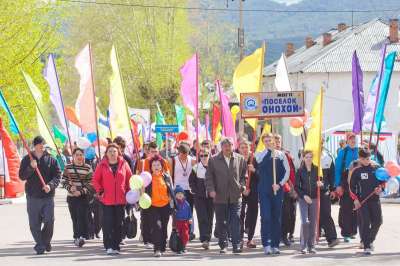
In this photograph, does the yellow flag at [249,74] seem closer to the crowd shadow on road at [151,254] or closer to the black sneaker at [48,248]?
the crowd shadow on road at [151,254]

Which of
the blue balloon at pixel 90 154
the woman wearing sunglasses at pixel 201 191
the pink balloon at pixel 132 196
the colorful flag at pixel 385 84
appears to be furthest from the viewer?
the blue balloon at pixel 90 154

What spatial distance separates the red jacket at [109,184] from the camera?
1458cm

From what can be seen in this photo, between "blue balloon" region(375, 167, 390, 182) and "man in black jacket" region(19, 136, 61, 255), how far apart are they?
4505mm

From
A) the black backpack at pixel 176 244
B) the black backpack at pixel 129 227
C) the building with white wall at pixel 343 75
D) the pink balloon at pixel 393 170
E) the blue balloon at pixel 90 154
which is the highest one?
the building with white wall at pixel 343 75

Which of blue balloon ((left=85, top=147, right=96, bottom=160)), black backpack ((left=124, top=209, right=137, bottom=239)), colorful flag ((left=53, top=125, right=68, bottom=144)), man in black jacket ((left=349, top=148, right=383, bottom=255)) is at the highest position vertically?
colorful flag ((left=53, top=125, right=68, bottom=144))

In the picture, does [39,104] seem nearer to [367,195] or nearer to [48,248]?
[48,248]

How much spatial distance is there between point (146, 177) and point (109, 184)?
0.54 meters

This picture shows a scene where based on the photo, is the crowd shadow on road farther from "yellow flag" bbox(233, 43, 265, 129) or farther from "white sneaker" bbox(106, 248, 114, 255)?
"yellow flag" bbox(233, 43, 265, 129)

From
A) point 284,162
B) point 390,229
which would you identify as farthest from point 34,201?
point 390,229

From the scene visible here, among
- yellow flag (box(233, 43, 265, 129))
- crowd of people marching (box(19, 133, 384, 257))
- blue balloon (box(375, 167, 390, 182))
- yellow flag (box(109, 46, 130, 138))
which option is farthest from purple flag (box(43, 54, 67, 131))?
blue balloon (box(375, 167, 390, 182))

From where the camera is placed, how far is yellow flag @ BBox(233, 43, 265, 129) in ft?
54.7

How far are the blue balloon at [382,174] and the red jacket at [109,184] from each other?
356 centimetres

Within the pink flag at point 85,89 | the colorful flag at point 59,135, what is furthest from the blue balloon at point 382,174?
the colorful flag at point 59,135

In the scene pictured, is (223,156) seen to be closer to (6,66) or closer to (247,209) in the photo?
(247,209)
